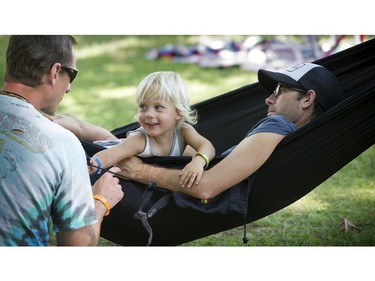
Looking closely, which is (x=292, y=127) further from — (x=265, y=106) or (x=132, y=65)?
(x=132, y=65)

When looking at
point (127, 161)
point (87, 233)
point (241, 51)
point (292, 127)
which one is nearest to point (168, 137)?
point (127, 161)

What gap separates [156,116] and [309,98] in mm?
631

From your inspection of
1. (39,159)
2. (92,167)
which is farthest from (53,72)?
(92,167)

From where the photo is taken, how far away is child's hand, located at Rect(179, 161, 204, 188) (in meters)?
2.78

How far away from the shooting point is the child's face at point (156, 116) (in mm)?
2969

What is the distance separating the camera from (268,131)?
2.78m

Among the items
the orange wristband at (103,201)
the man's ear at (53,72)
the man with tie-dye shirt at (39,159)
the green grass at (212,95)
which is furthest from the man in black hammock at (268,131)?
the green grass at (212,95)

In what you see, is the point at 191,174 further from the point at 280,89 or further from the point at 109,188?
the point at 280,89

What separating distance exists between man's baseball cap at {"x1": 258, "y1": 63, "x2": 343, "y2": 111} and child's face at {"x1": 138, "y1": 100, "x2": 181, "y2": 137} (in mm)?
424

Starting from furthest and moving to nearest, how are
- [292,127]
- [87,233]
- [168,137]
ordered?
[168,137] < [292,127] < [87,233]

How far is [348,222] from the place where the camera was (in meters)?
3.63
